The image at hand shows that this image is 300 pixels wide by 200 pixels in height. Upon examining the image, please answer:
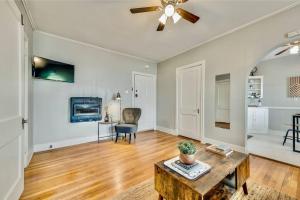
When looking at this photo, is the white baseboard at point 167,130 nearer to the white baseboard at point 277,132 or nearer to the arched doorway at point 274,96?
the arched doorway at point 274,96

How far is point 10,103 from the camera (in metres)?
1.49

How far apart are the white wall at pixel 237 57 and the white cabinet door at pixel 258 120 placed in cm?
233

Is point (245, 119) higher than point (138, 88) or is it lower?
lower

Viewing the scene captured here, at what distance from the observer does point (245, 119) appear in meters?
2.99

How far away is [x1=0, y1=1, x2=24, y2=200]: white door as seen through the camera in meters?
1.34

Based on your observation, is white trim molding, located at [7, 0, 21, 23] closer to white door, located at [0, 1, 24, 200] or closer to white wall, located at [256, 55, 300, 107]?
white door, located at [0, 1, 24, 200]

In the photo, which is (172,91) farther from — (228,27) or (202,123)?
(228,27)

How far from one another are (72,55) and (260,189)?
467 centimetres

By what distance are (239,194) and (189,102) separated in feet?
9.12

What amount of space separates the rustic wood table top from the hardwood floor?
81cm

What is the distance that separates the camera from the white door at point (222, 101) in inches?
133

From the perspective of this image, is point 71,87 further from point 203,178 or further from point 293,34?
point 293,34

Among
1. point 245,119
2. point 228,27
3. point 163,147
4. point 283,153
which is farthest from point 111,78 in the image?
point 283,153

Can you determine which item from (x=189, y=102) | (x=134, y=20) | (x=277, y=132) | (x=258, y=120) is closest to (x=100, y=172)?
(x=134, y=20)
